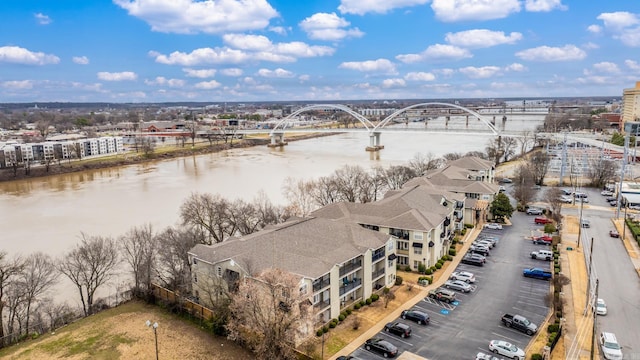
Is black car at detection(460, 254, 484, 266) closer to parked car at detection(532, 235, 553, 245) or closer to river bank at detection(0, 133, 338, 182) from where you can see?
parked car at detection(532, 235, 553, 245)

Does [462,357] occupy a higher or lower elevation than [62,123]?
lower

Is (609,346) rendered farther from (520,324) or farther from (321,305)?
(321,305)

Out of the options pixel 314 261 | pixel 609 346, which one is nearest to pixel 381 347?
pixel 314 261

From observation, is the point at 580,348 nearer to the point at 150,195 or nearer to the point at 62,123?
the point at 150,195

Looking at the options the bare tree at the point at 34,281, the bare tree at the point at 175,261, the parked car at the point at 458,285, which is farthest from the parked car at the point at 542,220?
the bare tree at the point at 34,281

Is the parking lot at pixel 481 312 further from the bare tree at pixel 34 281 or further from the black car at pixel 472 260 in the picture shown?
the bare tree at pixel 34 281

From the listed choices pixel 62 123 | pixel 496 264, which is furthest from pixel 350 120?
pixel 496 264

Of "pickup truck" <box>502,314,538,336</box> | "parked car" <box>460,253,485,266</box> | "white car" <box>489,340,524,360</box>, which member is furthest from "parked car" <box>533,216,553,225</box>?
"white car" <box>489,340,524,360</box>
